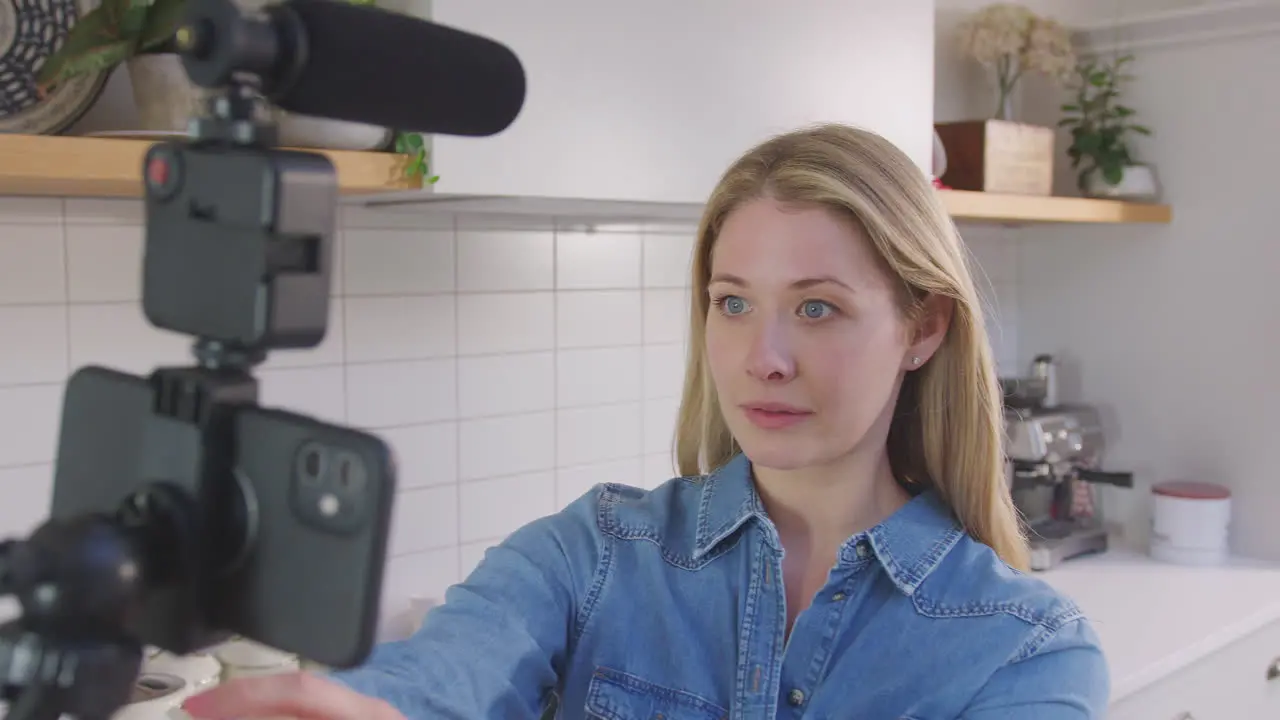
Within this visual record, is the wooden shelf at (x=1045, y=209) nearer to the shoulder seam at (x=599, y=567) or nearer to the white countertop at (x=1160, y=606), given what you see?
the white countertop at (x=1160, y=606)

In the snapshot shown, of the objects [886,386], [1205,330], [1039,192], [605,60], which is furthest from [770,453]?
[1205,330]

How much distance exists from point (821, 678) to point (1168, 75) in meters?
1.96

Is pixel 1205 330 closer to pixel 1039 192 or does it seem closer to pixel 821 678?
pixel 1039 192

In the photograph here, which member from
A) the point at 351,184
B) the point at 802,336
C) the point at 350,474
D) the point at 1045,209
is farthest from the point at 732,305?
the point at 1045,209

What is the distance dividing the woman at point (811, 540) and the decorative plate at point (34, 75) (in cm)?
64

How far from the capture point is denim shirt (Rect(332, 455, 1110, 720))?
3.20 ft

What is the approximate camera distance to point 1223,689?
2.04m

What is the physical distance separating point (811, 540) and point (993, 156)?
4.57 ft

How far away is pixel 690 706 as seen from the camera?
104 cm

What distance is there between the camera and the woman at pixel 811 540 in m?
0.99

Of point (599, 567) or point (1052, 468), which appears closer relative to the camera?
point (599, 567)

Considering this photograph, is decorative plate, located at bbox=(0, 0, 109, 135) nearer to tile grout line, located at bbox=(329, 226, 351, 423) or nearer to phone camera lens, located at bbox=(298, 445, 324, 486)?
tile grout line, located at bbox=(329, 226, 351, 423)

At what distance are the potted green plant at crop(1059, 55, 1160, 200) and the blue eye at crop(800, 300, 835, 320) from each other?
1.67 meters

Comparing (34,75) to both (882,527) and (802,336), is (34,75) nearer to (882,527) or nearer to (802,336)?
(802,336)
